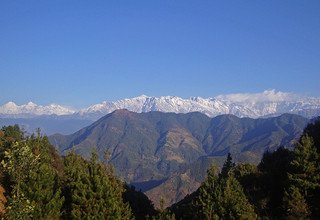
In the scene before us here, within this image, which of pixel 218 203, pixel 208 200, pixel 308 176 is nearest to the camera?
pixel 218 203

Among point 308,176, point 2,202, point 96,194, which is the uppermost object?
point 308,176

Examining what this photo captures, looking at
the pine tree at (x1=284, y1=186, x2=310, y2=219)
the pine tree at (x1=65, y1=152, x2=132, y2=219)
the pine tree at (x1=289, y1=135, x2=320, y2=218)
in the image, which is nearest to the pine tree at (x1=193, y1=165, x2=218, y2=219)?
the pine tree at (x1=65, y1=152, x2=132, y2=219)

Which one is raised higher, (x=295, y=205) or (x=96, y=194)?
(x=96, y=194)

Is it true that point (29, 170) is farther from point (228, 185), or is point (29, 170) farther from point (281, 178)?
point (281, 178)

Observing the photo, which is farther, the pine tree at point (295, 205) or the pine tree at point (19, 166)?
the pine tree at point (295, 205)

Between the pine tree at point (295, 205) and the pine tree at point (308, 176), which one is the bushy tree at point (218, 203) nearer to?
the pine tree at point (295, 205)

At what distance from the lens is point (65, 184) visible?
6412 cm

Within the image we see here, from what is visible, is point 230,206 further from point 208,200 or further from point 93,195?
point 93,195

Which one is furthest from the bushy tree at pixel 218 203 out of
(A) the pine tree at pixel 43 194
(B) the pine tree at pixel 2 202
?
(B) the pine tree at pixel 2 202

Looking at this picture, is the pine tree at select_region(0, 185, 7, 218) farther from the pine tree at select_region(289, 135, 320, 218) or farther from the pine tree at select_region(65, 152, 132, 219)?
the pine tree at select_region(289, 135, 320, 218)

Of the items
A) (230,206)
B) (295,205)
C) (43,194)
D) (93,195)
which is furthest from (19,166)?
(295,205)

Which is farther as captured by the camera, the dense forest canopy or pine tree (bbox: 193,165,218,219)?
pine tree (bbox: 193,165,218,219)

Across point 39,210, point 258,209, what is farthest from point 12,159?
point 258,209

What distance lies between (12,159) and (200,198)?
25.6m
